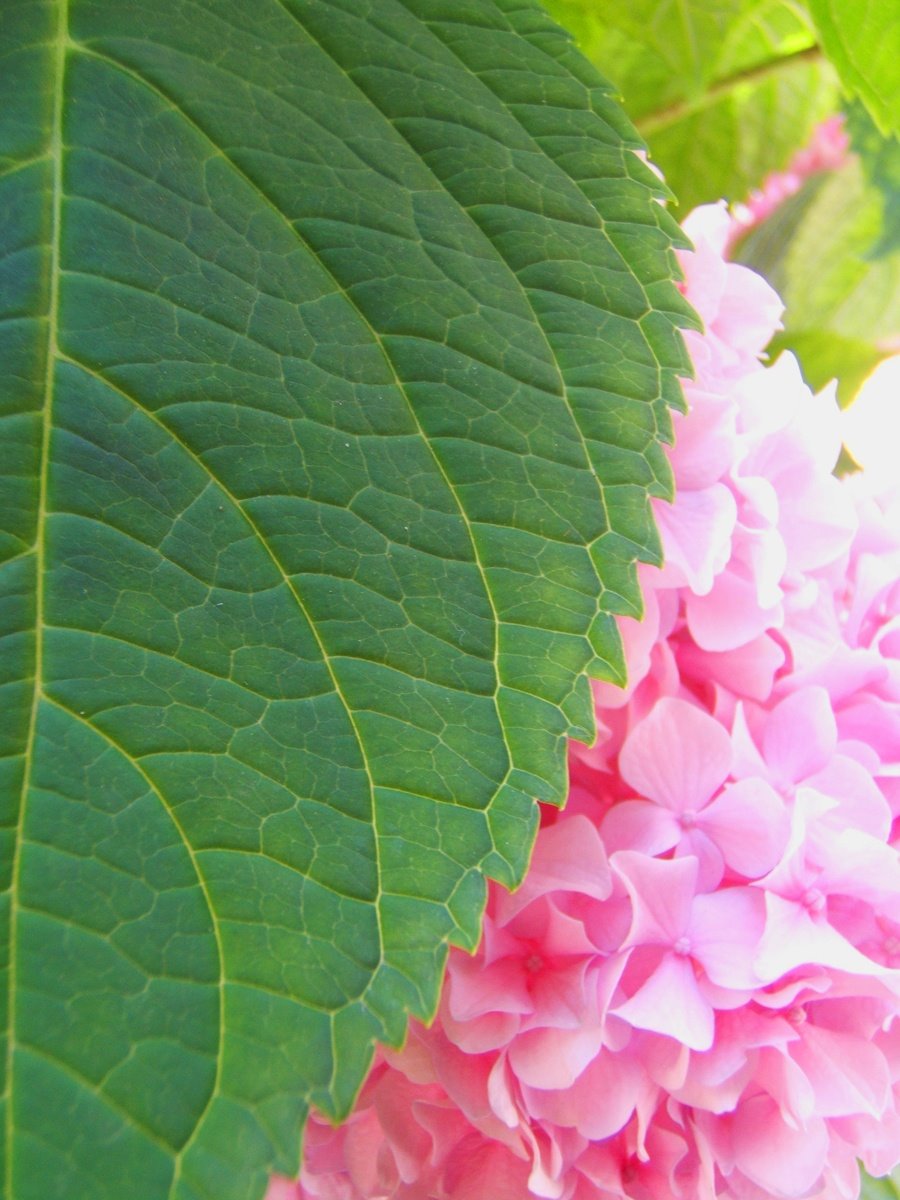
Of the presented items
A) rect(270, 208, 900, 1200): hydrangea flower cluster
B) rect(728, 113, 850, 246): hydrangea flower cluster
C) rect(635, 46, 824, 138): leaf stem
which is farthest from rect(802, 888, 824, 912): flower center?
rect(728, 113, 850, 246): hydrangea flower cluster

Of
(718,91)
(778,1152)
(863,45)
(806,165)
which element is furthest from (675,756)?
(806,165)

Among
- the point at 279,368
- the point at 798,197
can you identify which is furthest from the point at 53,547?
the point at 798,197

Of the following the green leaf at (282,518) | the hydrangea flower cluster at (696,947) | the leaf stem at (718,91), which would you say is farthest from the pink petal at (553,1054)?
the leaf stem at (718,91)

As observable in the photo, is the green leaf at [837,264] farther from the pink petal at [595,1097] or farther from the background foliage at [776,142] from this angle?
the pink petal at [595,1097]

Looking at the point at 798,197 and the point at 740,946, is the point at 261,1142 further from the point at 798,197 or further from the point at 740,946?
the point at 798,197

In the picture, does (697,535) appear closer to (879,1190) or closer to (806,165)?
(879,1190)
